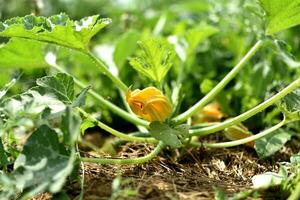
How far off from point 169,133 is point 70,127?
0.49 meters

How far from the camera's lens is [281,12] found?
2.01 metres

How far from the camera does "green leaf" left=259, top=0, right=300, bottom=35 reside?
1963mm

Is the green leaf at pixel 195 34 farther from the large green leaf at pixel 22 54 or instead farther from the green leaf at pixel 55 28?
the green leaf at pixel 55 28

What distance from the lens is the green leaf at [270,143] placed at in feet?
6.66

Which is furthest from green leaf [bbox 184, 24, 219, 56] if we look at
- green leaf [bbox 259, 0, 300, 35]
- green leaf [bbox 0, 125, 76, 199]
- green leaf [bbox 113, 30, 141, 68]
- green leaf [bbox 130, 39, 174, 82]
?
green leaf [bbox 0, 125, 76, 199]

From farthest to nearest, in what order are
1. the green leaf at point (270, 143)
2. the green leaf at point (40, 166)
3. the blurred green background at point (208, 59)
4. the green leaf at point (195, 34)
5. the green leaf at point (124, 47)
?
1. the green leaf at point (124, 47)
2. the green leaf at point (195, 34)
3. the blurred green background at point (208, 59)
4. the green leaf at point (270, 143)
5. the green leaf at point (40, 166)

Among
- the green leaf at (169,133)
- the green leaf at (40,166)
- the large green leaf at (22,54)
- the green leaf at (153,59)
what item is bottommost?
the green leaf at (40,166)

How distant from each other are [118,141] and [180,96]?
34 cm

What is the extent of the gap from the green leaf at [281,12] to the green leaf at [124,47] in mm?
865

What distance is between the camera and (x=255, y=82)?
268cm

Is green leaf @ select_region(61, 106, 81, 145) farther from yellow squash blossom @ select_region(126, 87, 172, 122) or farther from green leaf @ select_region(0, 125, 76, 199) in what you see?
yellow squash blossom @ select_region(126, 87, 172, 122)

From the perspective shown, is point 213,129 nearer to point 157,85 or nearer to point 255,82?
point 157,85

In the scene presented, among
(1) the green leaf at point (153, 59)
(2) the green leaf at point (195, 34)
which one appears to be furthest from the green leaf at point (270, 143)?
(2) the green leaf at point (195, 34)

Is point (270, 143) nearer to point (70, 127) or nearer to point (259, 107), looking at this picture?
point (259, 107)
